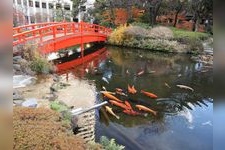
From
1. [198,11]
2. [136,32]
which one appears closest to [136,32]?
[136,32]

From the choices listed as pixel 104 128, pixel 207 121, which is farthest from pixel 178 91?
pixel 104 128

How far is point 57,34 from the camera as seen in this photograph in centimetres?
1217

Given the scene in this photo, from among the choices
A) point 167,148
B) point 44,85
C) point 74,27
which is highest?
point 74,27

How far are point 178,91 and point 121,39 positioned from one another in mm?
7640

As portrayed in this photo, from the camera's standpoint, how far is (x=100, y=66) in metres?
11.5

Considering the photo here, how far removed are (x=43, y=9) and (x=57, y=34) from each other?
11.8 meters

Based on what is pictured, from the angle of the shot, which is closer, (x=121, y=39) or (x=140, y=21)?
(x=121, y=39)

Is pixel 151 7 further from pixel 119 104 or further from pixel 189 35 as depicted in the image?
pixel 119 104

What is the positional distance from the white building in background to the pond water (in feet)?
29.3

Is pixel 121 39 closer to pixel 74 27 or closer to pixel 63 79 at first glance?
pixel 74 27

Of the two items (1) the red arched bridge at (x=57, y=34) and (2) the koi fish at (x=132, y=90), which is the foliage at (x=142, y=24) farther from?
(2) the koi fish at (x=132, y=90)

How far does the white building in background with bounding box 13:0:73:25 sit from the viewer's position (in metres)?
20.8

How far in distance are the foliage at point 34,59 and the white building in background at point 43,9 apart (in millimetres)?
11993

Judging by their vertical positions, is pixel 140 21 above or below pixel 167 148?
above
